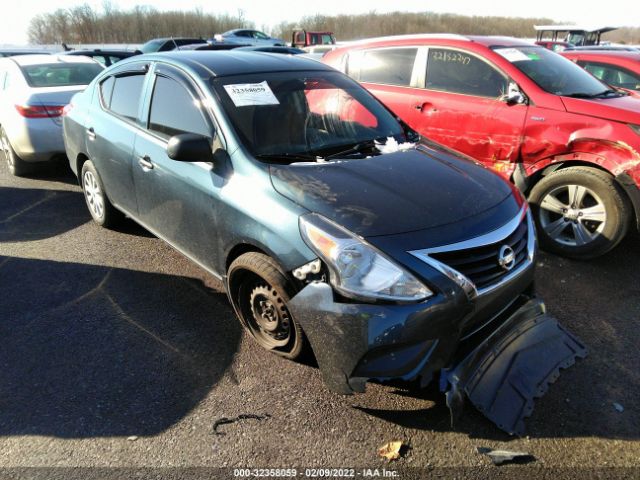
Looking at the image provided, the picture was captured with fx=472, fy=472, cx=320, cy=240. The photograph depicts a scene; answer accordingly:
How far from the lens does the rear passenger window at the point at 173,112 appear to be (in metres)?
3.10

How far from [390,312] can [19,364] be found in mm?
2304

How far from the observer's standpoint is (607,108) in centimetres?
396

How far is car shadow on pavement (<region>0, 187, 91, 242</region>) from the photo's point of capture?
481 cm

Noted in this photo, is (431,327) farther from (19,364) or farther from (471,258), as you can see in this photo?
(19,364)

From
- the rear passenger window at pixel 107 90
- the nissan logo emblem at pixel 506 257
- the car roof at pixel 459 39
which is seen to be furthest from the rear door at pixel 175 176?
the car roof at pixel 459 39

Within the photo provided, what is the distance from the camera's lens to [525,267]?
8.38ft

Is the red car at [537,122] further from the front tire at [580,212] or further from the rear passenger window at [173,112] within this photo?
the rear passenger window at [173,112]

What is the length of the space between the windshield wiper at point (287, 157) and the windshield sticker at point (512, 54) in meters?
2.80

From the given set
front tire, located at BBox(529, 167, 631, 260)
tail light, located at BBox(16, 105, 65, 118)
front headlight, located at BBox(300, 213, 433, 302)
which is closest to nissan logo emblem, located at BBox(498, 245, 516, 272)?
front headlight, located at BBox(300, 213, 433, 302)

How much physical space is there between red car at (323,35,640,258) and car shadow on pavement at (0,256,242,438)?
9.50 feet

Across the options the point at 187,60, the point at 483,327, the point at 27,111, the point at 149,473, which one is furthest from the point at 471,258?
the point at 27,111

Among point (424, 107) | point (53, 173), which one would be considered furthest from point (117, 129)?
point (53, 173)

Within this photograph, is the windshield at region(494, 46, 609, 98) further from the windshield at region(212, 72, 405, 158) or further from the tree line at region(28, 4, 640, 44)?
the tree line at region(28, 4, 640, 44)

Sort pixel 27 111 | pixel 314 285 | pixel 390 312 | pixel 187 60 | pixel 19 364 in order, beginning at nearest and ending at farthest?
pixel 390 312 < pixel 314 285 < pixel 19 364 < pixel 187 60 < pixel 27 111
